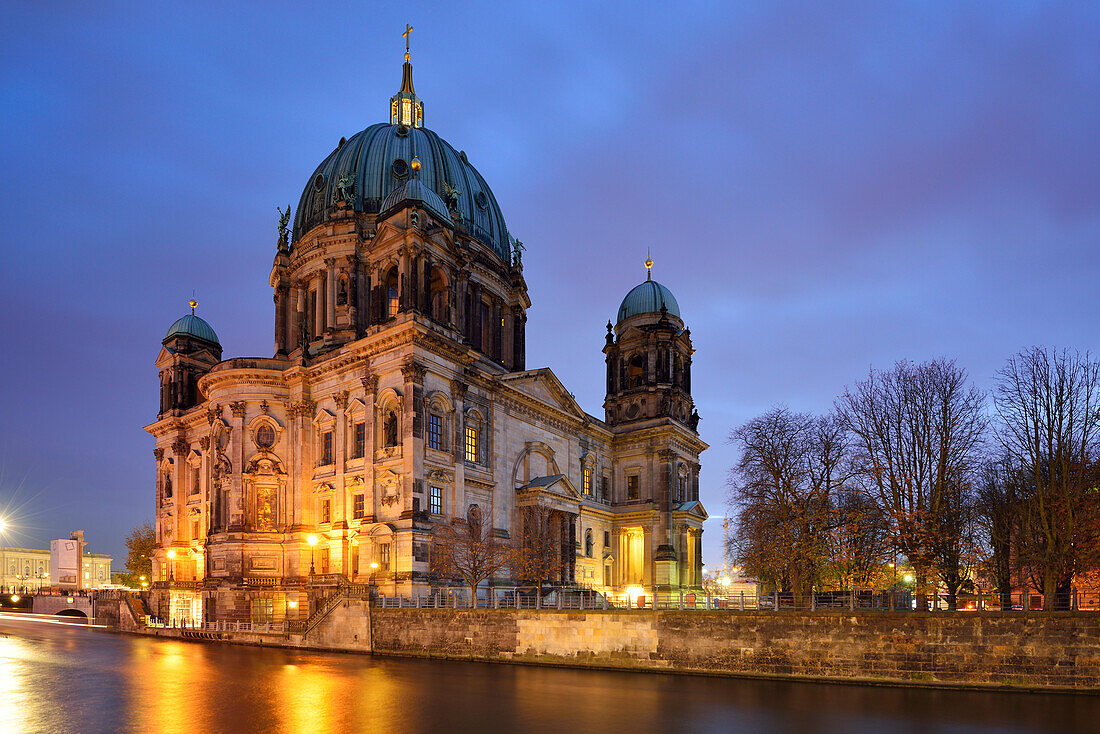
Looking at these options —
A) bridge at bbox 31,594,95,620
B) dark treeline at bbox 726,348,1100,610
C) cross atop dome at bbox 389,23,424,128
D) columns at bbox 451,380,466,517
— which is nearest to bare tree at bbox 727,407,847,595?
dark treeline at bbox 726,348,1100,610

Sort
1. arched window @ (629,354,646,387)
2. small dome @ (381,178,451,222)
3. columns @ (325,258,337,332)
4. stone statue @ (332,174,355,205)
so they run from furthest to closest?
arched window @ (629,354,646,387), stone statue @ (332,174,355,205), columns @ (325,258,337,332), small dome @ (381,178,451,222)

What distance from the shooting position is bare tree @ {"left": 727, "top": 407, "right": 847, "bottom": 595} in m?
43.7

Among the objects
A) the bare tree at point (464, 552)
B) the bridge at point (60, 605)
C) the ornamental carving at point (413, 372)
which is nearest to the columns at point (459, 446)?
the bare tree at point (464, 552)

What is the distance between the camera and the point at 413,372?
174 feet

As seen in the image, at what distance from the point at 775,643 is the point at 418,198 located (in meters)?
41.2

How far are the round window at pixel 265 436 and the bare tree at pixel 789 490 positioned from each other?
34892 mm

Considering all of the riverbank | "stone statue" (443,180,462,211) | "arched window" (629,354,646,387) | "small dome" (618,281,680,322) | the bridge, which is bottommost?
the bridge

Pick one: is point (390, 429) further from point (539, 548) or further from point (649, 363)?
point (649, 363)

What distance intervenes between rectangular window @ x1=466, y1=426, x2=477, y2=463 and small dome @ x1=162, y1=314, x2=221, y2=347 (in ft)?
118

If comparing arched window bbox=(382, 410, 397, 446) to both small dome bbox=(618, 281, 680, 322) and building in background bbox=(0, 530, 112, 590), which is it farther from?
building in background bbox=(0, 530, 112, 590)

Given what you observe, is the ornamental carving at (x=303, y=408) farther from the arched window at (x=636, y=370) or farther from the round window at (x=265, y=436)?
the arched window at (x=636, y=370)

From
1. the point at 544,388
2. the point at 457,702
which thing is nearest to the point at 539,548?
the point at 544,388

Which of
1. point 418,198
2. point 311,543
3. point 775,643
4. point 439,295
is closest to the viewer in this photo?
point 775,643

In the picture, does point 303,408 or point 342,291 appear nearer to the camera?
point 303,408
